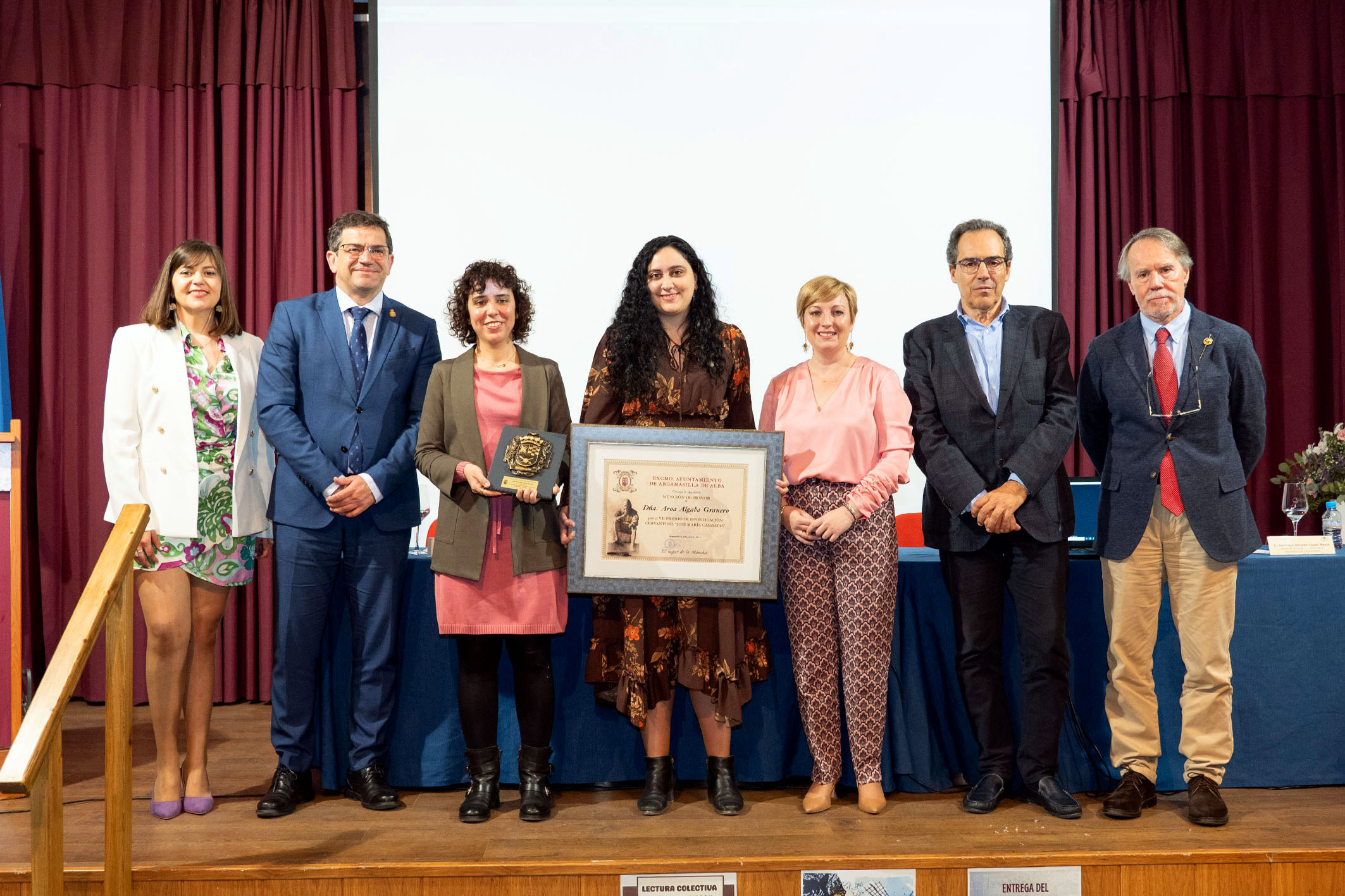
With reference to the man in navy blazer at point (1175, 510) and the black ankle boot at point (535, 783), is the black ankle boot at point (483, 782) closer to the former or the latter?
the black ankle boot at point (535, 783)

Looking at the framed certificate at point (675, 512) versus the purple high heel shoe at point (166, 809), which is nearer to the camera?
the framed certificate at point (675, 512)

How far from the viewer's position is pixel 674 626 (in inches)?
108

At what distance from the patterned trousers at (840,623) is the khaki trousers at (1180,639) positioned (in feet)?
2.20

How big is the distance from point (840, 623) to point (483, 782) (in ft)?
3.69

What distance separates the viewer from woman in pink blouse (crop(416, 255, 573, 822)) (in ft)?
8.71

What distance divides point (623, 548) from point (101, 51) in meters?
3.68

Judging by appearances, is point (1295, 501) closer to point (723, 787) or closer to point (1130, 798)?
point (1130, 798)

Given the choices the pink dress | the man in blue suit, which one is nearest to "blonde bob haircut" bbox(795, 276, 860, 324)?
the pink dress

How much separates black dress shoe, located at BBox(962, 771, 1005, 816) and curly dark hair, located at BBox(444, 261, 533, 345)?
1.87 metres

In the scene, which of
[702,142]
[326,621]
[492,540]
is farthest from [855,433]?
[702,142]

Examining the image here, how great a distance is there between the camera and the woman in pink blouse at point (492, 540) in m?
2.66

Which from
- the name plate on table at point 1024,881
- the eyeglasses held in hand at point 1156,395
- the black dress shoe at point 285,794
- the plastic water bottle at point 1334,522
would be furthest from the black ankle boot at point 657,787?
the plastic water bottle at point 1334,522

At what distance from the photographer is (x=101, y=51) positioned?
172 inches

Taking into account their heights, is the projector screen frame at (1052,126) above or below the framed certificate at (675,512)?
above
